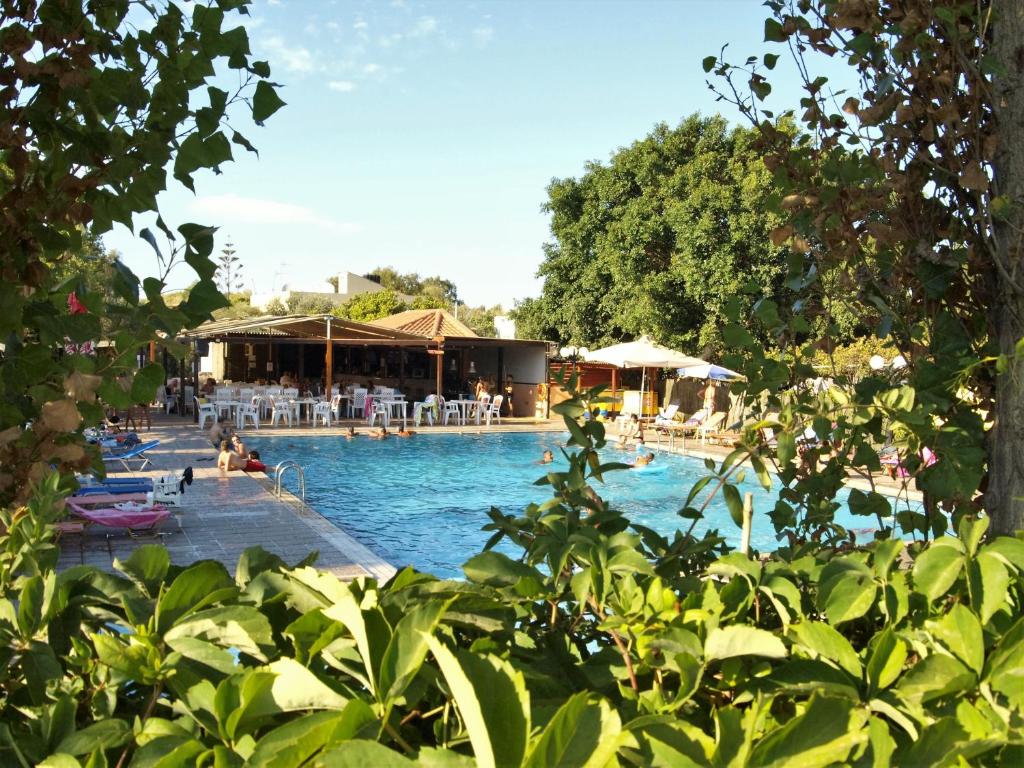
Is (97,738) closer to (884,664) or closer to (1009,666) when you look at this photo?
(884,664)

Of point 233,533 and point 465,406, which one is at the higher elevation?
point 465,406

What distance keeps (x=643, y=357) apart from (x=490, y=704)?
24114mm

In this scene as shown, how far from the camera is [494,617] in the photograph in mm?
1147

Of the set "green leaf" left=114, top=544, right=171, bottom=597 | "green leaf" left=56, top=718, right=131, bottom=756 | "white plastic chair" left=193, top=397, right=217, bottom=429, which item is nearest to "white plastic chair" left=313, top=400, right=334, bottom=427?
"white plastic chair" left=193, top=397, right=217, bottom=429

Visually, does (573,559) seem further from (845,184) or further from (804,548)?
(845,184)

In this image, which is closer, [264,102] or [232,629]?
[232,629]

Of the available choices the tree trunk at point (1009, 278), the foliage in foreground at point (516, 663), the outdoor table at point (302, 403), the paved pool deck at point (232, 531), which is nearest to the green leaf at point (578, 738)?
the foliage in foreground at point (516, 663)

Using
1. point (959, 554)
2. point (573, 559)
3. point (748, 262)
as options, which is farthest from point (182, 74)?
point (748, 262)

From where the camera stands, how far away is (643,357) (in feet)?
80.6

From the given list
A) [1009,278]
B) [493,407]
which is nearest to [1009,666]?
[1009,278]

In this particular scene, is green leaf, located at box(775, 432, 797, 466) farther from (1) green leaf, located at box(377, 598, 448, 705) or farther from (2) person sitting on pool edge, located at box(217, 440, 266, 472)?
(2) person sitting on pool edge, located at box(217, 440, 266, 472)

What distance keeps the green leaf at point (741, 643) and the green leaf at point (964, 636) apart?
0.90 feet

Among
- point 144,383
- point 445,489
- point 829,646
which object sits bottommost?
point 445,489

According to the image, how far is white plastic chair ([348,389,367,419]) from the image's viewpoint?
27406 mm
